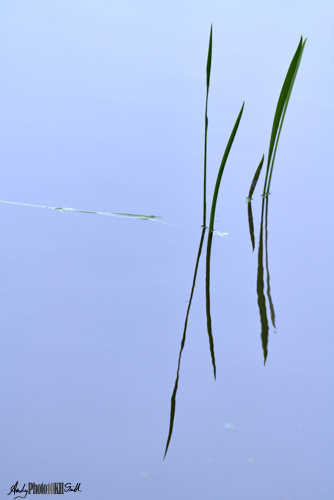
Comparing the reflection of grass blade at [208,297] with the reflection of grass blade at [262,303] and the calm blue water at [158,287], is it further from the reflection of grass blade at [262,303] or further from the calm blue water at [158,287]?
the reflection of grass blade at [262,303]

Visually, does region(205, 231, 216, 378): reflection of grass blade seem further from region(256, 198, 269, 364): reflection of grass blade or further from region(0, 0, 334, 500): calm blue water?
region(256, 198, 269, 364): reflection of grass blade

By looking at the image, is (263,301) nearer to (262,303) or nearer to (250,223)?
(262,303)

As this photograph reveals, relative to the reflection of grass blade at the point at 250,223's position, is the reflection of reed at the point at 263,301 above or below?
below

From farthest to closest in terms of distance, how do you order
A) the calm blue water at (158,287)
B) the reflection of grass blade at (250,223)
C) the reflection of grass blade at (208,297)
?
the reflection of grass blade at (250,223)
the reflection of grass blade at (208,297)
the calm blue water at (158,287)

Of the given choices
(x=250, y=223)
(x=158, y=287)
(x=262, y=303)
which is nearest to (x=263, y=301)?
(x=262, y=303)

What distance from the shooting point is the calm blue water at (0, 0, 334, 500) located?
88cm

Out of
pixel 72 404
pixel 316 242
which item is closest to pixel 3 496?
pixel 72 404

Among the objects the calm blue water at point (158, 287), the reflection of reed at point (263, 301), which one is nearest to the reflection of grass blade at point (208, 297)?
the calm blue water at point (158, 287)

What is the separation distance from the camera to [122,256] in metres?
A: 1.38

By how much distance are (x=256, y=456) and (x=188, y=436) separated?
119mm

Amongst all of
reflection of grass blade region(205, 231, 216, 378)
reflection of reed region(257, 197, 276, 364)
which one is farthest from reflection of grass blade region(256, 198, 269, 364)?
reflection of grass blade region(205, 231, 216, 378)

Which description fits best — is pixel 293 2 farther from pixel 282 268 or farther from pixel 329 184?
pixel 282 268

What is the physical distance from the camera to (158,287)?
127 cm

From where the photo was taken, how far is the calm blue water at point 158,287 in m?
0.88
